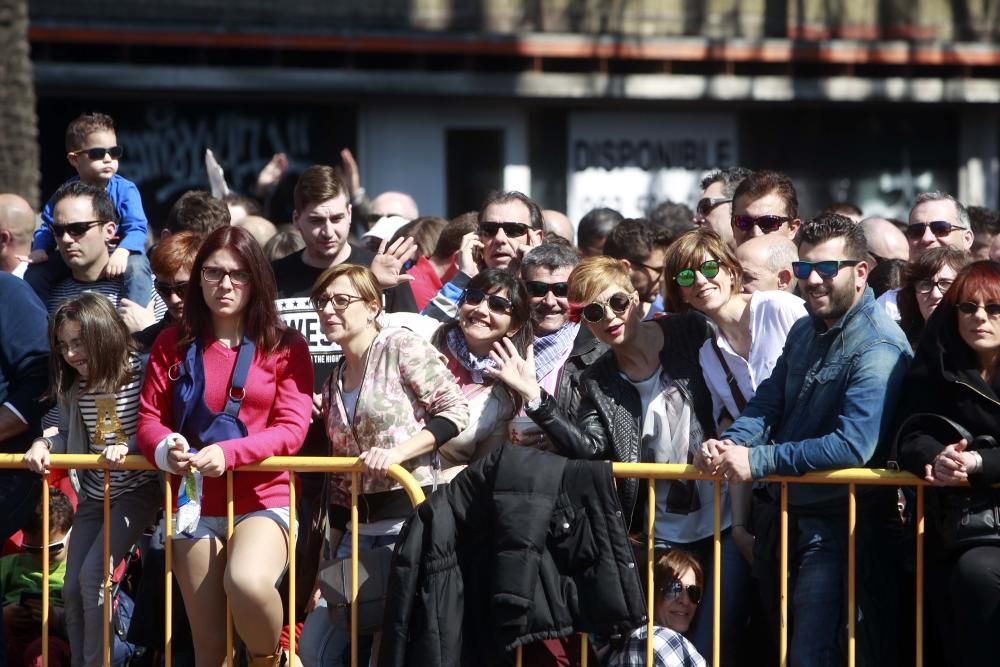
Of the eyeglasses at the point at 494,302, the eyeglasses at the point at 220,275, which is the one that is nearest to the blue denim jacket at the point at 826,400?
the eyeglasses at the point at 494,302

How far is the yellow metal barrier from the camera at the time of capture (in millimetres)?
5422

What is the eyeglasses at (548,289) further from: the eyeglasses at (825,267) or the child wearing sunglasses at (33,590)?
the child wearing sunglasses at (33,590)

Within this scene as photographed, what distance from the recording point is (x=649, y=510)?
5.61 meters

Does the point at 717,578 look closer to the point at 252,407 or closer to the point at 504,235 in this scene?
the point at 252,407

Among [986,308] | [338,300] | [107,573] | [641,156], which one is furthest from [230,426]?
[641,156]

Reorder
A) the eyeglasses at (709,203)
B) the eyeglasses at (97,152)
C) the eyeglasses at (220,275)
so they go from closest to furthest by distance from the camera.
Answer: the eyeglasses at (220,275) < the eyeglasses at (709,203) < the eyeglasses at (97,152)

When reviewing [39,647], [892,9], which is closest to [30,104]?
[39,647]

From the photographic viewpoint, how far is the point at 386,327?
608 cm

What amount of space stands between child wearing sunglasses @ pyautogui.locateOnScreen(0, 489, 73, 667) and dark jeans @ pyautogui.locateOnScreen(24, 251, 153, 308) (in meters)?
0.94

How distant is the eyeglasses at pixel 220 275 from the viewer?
5.82 metres

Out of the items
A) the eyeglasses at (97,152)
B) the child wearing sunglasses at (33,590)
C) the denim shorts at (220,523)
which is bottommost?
the child wearing sunglasses at (33,590)

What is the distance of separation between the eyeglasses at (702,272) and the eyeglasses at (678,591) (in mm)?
1157

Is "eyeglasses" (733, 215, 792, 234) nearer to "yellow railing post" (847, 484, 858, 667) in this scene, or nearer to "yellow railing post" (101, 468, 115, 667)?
"yellow railing post" (847, 484, 858, 667)

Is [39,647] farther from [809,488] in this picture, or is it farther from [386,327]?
[809,488]
